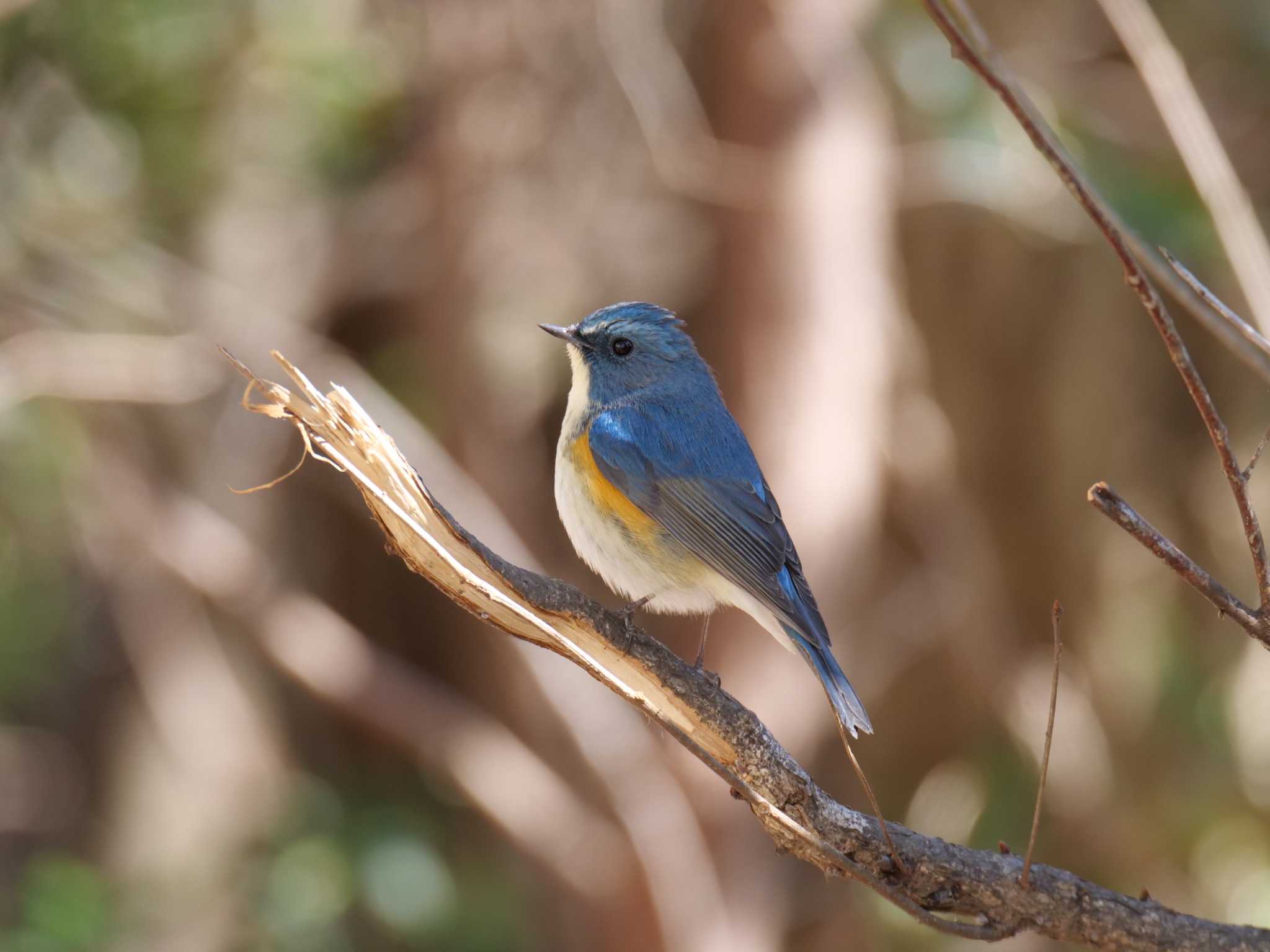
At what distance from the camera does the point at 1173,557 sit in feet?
4.89

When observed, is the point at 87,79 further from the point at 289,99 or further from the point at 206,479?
the point at 206,479

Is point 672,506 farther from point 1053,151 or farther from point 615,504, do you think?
point 1053,151

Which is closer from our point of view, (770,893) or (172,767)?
(770,893)

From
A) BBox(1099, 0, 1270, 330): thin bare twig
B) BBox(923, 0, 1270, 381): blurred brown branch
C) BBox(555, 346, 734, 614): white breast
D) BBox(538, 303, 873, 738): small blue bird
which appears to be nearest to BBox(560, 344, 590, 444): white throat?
BBox(538, 303, 873, 738): small blue bird

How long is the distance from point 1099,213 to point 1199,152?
848 millimetres

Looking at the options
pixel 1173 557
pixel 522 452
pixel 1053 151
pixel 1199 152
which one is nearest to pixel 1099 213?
pixel 1053 151

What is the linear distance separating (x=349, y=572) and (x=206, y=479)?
3.52 feet

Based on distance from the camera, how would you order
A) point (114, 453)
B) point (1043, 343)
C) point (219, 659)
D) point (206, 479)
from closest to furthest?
point (114, 453), point (206, 479), point (219, 659), point (1043, 343)

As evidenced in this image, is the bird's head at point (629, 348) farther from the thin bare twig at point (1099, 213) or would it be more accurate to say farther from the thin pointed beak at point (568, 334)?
the thin bare twig at point (1099, 213)

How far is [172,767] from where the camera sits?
18.7ft

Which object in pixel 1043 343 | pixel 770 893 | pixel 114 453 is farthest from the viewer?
pixel 1043 343

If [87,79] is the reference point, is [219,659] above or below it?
below

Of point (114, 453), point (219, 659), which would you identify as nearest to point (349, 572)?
point (219, 659)

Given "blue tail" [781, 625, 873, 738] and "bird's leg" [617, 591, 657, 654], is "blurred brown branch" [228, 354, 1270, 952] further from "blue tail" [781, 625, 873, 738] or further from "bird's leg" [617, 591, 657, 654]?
"blue tail" [781, 625, 873, 738]
